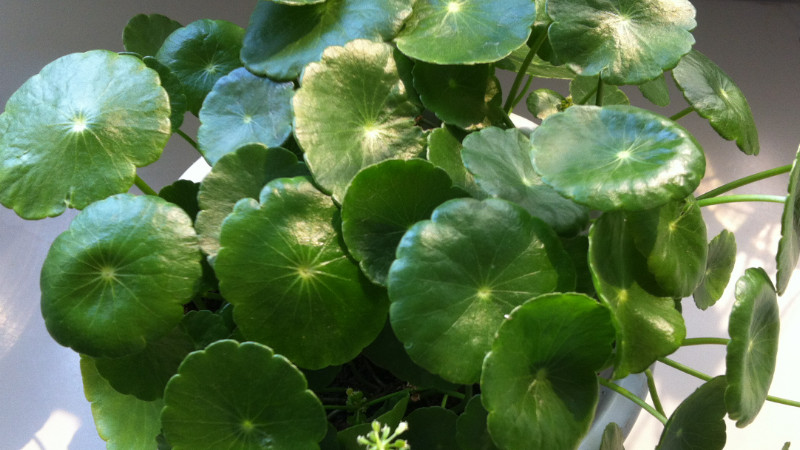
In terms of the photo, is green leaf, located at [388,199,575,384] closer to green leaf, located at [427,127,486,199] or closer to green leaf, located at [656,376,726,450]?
green leaf, located at [427,127,486,199]

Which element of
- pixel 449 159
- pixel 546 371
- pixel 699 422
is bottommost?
pixel 699 422

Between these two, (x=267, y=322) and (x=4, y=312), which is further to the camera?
(x=4, y=312)

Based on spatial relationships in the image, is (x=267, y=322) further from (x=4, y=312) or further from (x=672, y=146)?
(x=4, y=312)

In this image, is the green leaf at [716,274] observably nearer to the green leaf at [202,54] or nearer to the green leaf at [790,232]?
the green leaf at [790,232]

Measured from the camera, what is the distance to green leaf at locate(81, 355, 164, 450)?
0.75 meters

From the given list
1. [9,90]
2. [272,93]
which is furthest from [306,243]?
[9,90]

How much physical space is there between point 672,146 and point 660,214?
0.07 metres

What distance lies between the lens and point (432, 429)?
0.69 m

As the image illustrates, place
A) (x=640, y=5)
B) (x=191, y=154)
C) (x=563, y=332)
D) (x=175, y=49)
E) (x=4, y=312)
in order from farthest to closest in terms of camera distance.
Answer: (x=191, y=154) → (x=4, y=312) → (x=175, y=49) → (x=640, y=5) → (x=563, y=332)

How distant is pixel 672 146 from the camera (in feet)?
2.01

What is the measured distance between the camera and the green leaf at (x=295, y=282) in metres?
0.64

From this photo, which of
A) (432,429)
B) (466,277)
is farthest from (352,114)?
(432,429)

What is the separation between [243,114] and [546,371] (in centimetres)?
40

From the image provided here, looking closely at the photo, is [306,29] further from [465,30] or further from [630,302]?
[630,302]
